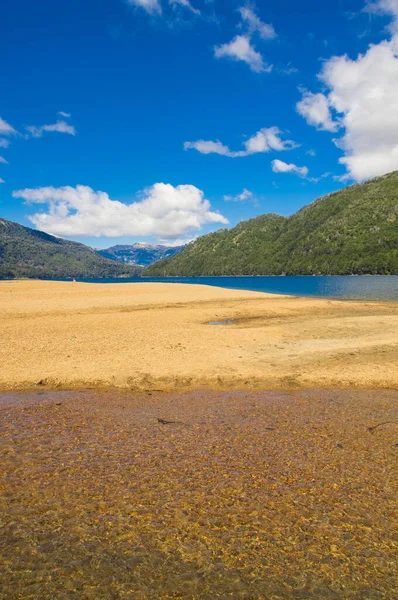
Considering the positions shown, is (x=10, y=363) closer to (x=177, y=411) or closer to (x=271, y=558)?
(x=177, y=411)

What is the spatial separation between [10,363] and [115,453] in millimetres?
10636

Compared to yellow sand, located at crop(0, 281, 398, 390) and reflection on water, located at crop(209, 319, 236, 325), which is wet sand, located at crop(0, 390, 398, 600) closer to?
yellow sand, located at crop(0, 281, 398, 390)

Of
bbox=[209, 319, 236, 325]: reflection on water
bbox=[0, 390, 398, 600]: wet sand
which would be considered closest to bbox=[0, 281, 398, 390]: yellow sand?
bbox=[209, 319, 236, 325]: reflection on water

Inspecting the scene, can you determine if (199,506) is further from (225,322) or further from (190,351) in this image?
(225,322)

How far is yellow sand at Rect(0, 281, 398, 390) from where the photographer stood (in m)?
13.8

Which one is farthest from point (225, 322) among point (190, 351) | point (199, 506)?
point (199, 506)

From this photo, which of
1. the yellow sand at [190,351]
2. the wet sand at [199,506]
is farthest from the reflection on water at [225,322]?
the wet sand at [199,506]

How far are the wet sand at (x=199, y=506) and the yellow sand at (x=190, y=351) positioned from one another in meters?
3.72

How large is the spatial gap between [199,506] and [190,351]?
12.4 meters

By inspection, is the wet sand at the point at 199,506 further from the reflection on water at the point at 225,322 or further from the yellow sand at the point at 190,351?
the reflection on water at the point at 225,322

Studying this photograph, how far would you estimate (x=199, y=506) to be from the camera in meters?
5.83

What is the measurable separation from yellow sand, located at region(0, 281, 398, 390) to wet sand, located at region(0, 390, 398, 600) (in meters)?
3.72

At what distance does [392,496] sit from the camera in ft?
19.8

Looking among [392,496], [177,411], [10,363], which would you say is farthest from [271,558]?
[10,363]
